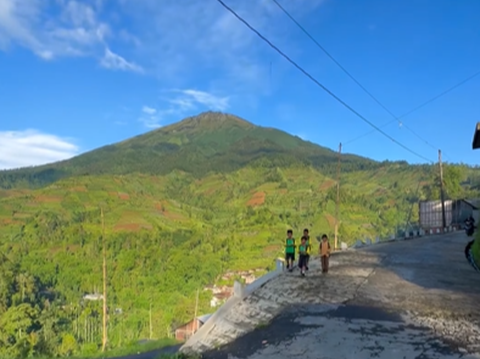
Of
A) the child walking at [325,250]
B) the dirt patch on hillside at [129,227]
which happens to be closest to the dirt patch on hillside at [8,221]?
the dirt patch on hillside at [129,227]

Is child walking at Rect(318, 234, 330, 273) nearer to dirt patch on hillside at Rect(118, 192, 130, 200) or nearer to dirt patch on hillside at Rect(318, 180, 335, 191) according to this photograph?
dirt patch on hillside at Rect(118, 192, 130, 200)

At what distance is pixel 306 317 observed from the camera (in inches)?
320

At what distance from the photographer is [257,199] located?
124500 millimetres

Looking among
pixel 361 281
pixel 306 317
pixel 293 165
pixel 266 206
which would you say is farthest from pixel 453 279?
pixel 293 165

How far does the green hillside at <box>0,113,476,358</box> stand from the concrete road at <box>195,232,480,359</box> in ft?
96.1

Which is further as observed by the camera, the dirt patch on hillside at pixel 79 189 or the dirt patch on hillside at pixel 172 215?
the dirt patch on hillside at pixel 79 189

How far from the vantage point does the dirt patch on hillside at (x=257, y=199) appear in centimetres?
12112

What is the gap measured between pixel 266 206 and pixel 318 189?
61.9ft

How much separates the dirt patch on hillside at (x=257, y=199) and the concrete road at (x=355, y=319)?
356ft

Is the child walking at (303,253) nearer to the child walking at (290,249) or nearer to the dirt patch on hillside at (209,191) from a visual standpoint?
the child walking at (290,249)

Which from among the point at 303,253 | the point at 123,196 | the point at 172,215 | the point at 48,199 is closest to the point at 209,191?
the point at 172,215

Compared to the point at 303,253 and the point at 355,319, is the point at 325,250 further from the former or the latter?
the point at 355,319

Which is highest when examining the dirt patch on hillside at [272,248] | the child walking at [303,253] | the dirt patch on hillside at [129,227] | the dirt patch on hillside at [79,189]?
the dirt patch on hillside at [79,189]

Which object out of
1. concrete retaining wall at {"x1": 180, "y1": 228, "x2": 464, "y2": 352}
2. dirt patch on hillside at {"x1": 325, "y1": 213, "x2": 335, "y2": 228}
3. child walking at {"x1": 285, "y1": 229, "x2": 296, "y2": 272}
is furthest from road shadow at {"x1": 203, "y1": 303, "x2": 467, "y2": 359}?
dirt patch on hillside at {"x1": 325, "y1": 213, "x2": 335, "y2": 228}
